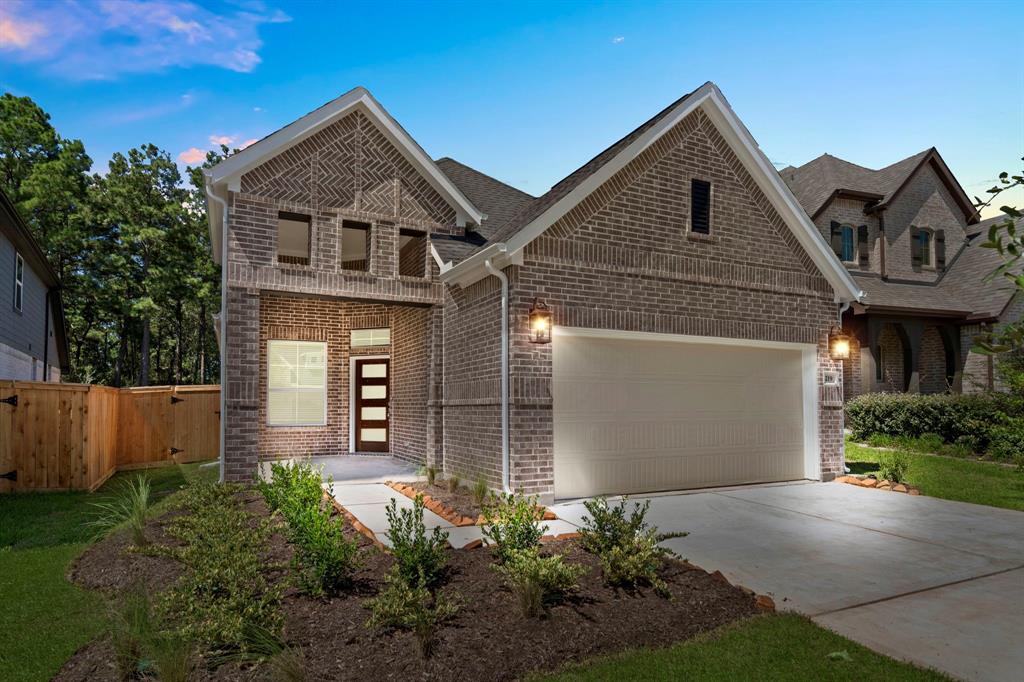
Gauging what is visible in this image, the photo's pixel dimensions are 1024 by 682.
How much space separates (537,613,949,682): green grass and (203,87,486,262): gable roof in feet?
29.6

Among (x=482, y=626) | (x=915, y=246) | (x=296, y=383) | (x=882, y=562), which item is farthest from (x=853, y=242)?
(x=482, y=626)

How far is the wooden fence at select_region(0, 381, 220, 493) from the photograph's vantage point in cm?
1084

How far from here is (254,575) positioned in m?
5.41

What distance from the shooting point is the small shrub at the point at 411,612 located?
428 centimetres

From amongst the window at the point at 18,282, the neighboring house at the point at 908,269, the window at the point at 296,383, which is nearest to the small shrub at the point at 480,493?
the window at the point at 296,383

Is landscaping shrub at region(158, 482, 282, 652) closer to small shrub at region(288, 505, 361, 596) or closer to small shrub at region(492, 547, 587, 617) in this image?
small shrub at region(288, 505, 361, 596)

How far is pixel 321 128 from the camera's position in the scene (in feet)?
36.5

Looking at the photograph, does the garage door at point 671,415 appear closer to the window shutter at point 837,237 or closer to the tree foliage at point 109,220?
the window shutter at point 837,237

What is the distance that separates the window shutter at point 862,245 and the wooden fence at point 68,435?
21.1 meters

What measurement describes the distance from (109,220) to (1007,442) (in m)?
34.3

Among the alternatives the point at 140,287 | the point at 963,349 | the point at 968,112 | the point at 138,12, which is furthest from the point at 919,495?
the point at 140,287

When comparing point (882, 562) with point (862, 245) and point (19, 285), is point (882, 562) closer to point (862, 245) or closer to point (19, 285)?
point (862, 245)

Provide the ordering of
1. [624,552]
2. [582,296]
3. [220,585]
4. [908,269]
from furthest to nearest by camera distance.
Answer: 1. [908,269]
2. [582,296]
3. [624,552]
4. [220,585]

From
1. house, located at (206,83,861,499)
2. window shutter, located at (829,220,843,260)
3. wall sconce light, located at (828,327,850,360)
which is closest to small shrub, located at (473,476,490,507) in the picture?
house, located at (206,83,861,499)
